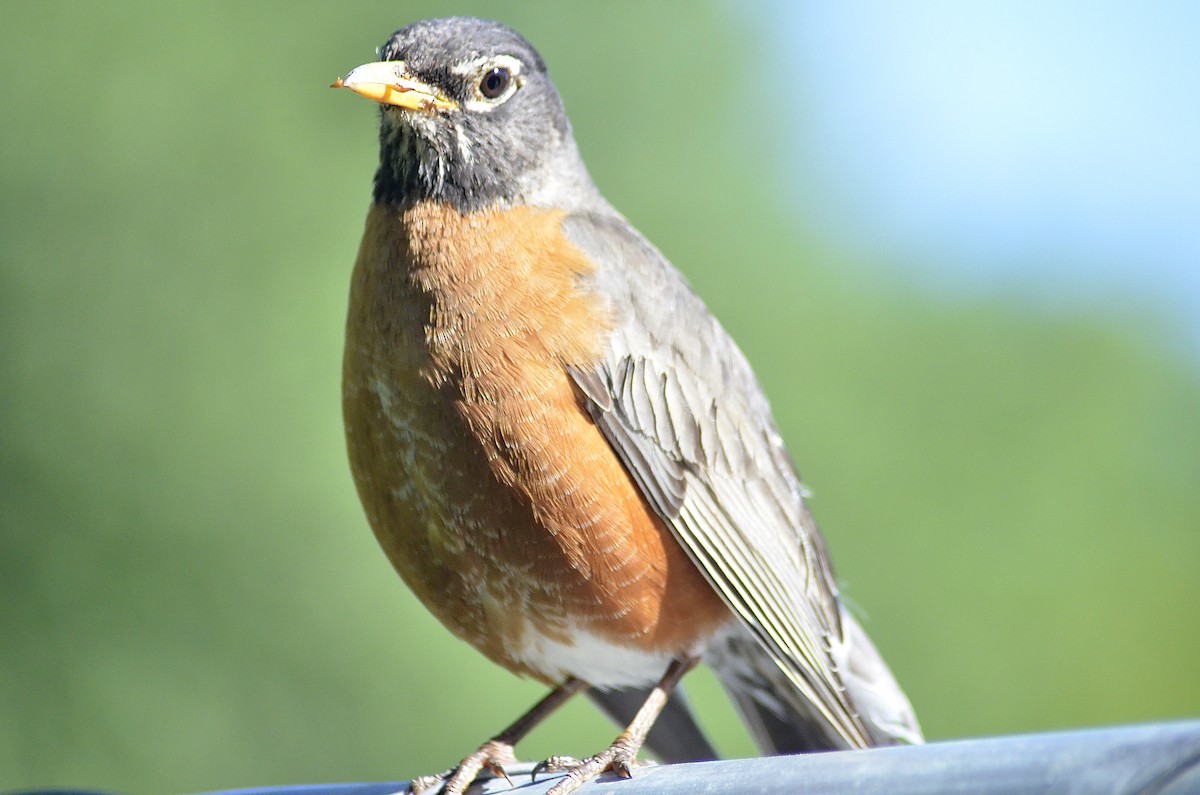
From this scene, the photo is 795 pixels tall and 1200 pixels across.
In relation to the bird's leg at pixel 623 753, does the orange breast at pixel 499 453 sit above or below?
above

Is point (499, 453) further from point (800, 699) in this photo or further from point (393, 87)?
point (800, 699)

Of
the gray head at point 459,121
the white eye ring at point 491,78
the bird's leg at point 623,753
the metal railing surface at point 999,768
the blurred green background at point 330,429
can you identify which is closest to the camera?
the metal railing surface at point 999,768

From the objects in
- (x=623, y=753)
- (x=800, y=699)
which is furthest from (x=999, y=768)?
(x=800, y=699)

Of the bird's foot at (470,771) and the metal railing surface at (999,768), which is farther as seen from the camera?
the bird's foot at (470,771)

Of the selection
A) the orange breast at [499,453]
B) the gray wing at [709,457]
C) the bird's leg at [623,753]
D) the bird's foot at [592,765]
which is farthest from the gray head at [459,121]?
the bird's foot at [592,765]

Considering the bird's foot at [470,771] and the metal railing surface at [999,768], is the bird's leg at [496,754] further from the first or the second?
the metal railing surface at [999,768]

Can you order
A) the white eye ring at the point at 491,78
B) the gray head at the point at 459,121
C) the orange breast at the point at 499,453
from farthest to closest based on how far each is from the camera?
the white eye ring at the point at 491,78
the gray head at the point at 459,121
the orange breast at the point at 499,453

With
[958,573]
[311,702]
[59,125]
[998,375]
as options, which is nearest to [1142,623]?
[958,573]

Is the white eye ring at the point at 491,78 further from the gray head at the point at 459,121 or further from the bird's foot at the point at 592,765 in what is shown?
the bird's foot at the point at 592,765

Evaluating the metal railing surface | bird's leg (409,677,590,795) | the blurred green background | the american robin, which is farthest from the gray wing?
the blurred green background
